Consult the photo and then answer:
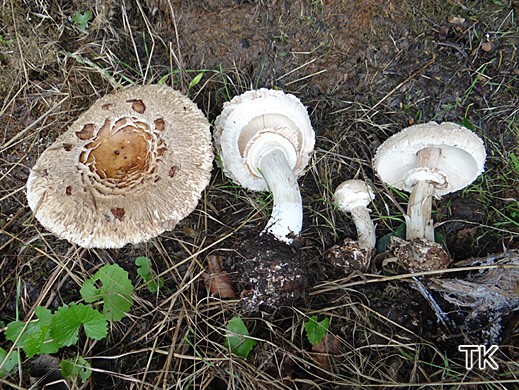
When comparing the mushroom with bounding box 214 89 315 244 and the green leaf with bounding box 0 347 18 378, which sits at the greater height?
the mushroom with bounding box 214 89 315 244

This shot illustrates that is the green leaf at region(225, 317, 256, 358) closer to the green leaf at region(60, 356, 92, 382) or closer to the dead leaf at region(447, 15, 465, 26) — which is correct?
the green leaf at region(60, 356, 92, 382)

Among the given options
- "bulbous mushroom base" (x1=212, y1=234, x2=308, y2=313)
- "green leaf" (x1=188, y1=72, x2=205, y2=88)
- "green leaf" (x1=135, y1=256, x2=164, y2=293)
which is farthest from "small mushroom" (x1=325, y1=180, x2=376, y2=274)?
"green leaf" (x1=188, y1=72, x2=205, y2=88)

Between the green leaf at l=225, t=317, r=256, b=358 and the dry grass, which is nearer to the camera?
the green leaf at l=225, t=317, r=256, b=358

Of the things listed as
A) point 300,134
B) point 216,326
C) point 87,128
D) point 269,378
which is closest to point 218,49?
point 300,134

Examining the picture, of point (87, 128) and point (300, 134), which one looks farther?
point (300, 134)

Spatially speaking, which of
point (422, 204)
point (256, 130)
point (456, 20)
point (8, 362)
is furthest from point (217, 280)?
point (456, 20)

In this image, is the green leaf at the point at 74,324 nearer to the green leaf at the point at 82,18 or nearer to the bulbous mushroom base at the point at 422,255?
the bulbous mushroom base at the point at 422,255

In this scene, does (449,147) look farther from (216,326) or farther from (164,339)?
(164,339)
